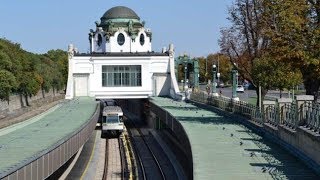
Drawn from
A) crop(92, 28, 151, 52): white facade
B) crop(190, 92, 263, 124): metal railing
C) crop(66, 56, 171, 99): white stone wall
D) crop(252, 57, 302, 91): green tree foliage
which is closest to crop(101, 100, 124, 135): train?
crop(190, 92, 263, 124): metal railing

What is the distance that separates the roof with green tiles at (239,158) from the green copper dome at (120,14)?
190 feet

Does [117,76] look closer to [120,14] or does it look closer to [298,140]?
[120,14]

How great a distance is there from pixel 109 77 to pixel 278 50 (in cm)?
4722

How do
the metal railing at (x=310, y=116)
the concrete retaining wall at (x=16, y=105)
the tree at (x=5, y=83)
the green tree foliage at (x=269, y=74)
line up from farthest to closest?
the concrete retaining wall at (x=16, y=105), the tree at (x=5, y=83), the green tree foliage at (x=269, y=74), the metal railing at (x=310, y=116)

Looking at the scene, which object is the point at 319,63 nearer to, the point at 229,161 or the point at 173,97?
the point at 229,161

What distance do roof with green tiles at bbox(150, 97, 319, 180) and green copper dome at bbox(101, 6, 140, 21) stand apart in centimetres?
5804

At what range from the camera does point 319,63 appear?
2564 centimetres

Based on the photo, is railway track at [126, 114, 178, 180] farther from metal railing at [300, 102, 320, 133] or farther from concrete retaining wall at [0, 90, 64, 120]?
concrete retaining wall at [0, 90, 64, 120]

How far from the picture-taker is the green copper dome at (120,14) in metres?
85.2

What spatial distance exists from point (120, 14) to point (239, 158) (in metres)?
67.1

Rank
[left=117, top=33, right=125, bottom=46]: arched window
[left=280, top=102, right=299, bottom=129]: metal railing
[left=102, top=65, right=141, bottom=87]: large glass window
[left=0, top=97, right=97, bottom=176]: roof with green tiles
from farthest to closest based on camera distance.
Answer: [left=117, top=33, right=125, bottom=46]: arched window < [left=102, top=65, right=141, bottom=87]: large glass window < [left=280, top=102, right=299, bottom=129]: metal railing < [left=0, top=97, right=97, bottom=176]: roof with green tiles

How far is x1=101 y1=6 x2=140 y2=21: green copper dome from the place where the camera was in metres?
85.2

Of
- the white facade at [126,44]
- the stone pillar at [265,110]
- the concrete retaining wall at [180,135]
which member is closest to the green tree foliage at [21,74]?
the white facade at [126,44]

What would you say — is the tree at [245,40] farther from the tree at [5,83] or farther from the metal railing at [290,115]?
the tree at [5,83]
